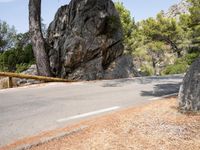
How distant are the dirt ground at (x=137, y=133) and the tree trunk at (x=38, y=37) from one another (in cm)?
1060

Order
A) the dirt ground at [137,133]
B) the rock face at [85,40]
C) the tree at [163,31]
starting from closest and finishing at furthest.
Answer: the dirt ground at [137,133]
the rock face at [85,40]
the tree at [163,31]

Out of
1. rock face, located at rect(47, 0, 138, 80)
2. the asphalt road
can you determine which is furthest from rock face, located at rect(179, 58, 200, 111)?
rock face, located at rect(47, 0, 138, 80)

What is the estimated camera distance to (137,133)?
5840 mm

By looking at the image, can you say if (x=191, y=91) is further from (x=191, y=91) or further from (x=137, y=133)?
(x=137, y=133)

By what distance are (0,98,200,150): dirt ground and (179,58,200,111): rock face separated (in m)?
0.27

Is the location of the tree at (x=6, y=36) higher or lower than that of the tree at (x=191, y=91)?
higher

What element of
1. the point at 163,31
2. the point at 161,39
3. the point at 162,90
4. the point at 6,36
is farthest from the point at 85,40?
the point at 161,39

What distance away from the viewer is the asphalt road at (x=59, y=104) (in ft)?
23.0

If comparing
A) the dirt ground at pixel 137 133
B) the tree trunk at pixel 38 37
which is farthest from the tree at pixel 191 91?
the tree trunk at pixel 38 37

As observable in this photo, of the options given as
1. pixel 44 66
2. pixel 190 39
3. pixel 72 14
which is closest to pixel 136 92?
pixel 44 66

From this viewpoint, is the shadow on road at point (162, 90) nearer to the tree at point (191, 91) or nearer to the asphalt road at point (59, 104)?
the asphalt road at point (59, 104)

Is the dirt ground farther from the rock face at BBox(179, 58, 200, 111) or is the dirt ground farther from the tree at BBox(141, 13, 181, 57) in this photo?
the tree at BBox(141, 13, 181, 57)

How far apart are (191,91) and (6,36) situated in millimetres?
32559

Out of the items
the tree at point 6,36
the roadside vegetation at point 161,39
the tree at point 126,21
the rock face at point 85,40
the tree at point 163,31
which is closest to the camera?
the rock face at point 85,40
